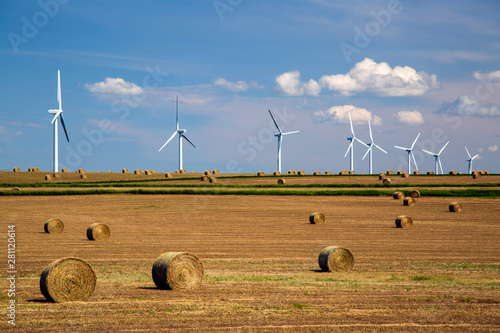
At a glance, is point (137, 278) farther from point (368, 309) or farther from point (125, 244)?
point (125, 244)

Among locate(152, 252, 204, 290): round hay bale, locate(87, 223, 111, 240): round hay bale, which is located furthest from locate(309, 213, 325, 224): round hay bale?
locate(152, 252, 204, 290): round hay bale

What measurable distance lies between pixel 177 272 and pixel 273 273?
4.95 metres

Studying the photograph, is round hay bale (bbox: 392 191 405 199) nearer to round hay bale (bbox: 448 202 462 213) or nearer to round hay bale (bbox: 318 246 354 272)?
round hay bale (bbox: 448 202 462 213)

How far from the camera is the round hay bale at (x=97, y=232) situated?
1355 inches

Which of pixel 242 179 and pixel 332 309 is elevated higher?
pixel 242 179

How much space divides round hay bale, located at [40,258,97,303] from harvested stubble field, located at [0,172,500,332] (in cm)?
35

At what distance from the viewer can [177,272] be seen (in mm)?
18719

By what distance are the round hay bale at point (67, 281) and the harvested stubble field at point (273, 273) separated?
35cm

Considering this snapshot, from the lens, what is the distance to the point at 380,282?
2031 cm

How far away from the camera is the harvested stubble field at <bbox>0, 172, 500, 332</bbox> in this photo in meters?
14.8

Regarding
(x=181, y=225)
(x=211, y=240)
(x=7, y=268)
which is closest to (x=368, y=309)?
(x=7, y=268)

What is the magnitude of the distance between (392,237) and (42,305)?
24.9 m

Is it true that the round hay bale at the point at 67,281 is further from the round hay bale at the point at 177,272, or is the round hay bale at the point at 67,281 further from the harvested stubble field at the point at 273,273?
the round hay bale at the point at 177,272

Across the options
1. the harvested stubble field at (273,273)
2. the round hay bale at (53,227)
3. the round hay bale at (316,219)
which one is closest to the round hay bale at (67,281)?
the harvested stubble field at (273,273)
